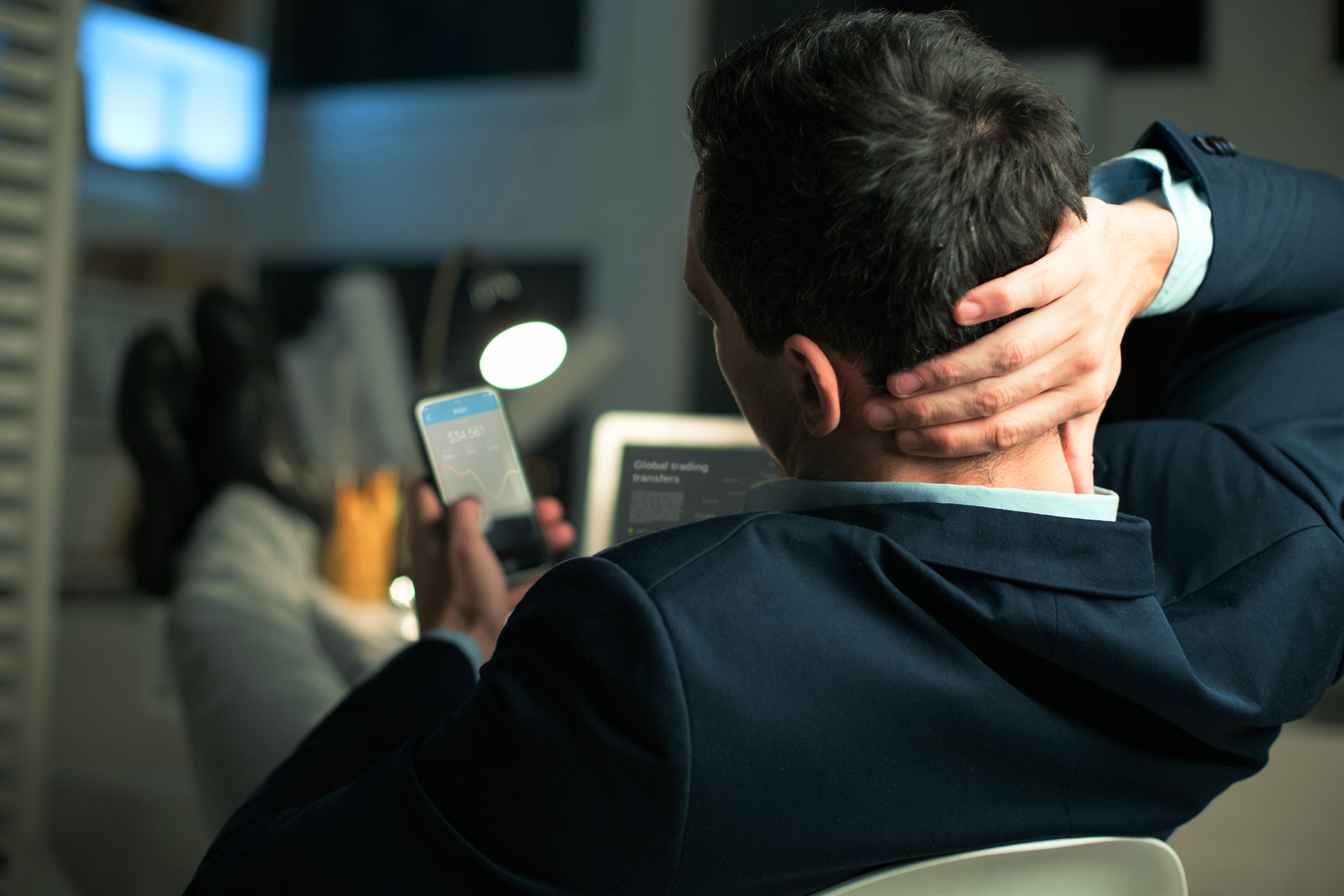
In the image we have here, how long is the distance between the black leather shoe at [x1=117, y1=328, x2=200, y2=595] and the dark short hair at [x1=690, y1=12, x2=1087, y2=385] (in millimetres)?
1502

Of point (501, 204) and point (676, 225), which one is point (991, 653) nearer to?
point (676, 225)

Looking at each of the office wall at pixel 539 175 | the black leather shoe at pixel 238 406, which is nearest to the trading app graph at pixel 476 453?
the black leather shoe at pixel 238 406

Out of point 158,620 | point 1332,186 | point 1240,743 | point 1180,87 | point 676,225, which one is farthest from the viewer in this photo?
point 676,225

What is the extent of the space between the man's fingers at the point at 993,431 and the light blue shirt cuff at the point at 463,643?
1.10 ft

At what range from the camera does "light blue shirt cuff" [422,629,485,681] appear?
25.0 inches

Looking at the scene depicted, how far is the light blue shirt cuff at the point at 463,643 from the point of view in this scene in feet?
2.08

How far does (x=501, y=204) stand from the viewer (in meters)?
2.84

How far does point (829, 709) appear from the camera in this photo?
16.2 inches

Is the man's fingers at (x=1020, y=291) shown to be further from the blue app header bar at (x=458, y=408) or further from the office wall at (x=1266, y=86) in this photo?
the office wall at (x=1266, y=86)

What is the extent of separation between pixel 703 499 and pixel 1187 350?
398mm

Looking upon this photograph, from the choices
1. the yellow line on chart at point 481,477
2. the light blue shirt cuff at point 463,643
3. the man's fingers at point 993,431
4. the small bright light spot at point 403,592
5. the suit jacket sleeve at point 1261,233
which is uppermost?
the suit jacket sleeve at point 1261,233

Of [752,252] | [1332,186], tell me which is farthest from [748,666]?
[1332,186]

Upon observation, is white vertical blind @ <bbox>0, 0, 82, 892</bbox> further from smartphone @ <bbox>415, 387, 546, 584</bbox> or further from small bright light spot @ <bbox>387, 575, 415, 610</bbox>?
smartphone @ <bbox>415, 387, 546, 584</bbox>

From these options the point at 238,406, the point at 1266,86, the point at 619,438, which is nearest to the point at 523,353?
the point at 619,438
